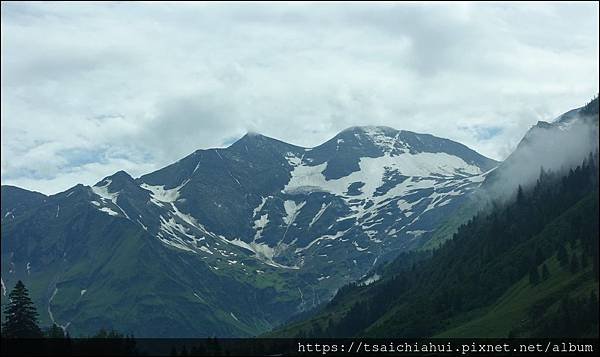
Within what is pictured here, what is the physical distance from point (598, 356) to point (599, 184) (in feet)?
349

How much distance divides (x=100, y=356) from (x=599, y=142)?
90.2m

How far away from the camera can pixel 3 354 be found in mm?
133250

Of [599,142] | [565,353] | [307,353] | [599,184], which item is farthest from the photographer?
[565,353]

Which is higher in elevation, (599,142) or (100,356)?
(599,142)

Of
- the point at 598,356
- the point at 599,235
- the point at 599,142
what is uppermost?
the point at 599,142

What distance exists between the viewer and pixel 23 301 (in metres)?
160

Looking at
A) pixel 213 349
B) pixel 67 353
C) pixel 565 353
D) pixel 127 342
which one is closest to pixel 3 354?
pixel 67 353

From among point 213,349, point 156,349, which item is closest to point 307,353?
point 213,349

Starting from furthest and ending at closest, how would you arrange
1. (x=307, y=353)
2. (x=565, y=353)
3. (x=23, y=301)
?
1. (x=565, y=353)
2. (x=307, y=353)
3. (x=23, y=301)

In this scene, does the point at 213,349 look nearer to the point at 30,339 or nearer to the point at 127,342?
the point at 127,342

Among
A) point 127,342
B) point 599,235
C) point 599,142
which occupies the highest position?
point 599,142

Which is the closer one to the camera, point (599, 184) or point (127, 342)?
point (599, 184)

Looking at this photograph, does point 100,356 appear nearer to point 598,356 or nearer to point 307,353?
point 307,353

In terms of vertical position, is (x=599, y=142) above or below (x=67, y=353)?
above
